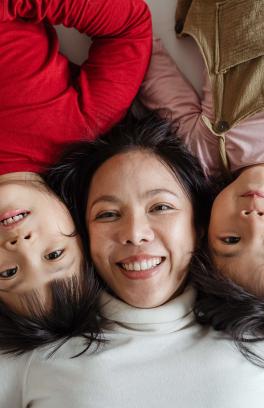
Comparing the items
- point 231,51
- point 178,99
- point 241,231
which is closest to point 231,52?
point 231,51

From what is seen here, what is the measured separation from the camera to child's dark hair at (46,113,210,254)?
44.6 inches

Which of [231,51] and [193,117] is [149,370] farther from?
[231,51]

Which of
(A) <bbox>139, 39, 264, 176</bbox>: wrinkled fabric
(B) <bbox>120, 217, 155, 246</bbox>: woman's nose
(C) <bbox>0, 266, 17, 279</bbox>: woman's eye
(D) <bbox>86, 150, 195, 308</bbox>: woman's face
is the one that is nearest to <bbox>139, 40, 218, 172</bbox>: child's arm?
(A) <bbox>139, 39, 264, 176</bbox>: wrinkled fabric

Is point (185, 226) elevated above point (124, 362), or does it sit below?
above

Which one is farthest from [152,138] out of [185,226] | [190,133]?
[185,226]

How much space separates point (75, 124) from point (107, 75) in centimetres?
13

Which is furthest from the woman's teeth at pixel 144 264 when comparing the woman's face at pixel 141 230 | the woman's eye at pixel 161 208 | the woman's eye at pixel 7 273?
the woman's eye at pixel 7 273

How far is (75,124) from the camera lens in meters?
1.13

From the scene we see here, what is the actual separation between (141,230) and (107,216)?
0.31 ft

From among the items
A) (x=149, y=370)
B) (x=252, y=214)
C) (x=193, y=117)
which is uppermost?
(x=193, y=117)

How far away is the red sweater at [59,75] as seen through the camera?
1053 millimetres

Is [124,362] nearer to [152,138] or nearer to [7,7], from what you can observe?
[152,138]

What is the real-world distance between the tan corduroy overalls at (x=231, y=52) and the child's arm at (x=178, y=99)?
42 mm

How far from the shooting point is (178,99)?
1.17 metres
